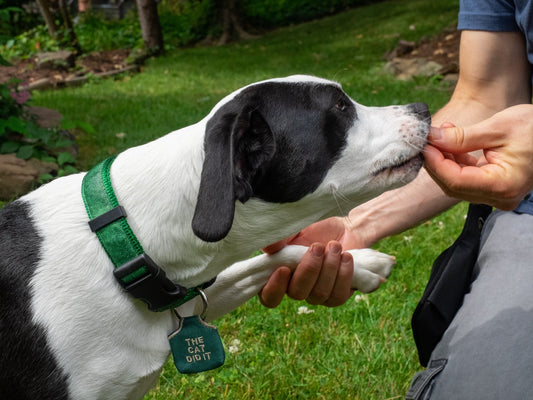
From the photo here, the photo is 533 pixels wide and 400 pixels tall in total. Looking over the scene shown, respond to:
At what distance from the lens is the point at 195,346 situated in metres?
1.96

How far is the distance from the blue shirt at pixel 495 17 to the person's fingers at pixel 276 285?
0.96 meters

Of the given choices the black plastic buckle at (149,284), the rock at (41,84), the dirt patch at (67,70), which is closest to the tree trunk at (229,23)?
the dirt patch at (67,70)

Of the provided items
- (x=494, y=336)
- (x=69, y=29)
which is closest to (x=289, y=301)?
(x=494, y=336)

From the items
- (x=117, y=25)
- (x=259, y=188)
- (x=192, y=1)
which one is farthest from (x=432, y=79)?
(x=192, y=1)

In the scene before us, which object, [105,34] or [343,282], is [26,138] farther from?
[105,34]

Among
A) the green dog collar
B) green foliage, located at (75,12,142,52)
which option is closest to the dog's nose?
the green dog collar

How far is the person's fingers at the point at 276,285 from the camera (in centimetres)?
225

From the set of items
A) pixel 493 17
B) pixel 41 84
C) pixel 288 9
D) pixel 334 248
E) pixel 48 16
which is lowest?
pixel 288 9

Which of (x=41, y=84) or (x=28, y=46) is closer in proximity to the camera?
(x=41, y=84)

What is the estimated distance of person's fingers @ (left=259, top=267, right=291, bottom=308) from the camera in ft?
7.39

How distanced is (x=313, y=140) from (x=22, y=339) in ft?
3.37

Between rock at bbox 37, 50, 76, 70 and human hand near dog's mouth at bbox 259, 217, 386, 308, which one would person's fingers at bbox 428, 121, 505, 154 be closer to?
human hand near dog's mouth at bbox 259, 217, 386, 308

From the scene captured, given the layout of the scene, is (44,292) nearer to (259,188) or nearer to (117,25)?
(259,188)

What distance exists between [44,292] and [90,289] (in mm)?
134
